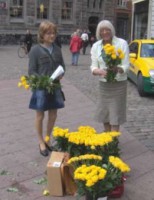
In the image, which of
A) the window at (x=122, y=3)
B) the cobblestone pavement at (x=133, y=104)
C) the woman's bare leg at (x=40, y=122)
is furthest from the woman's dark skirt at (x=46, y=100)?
the window at (x=122, y=3)

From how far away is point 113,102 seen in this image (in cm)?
625

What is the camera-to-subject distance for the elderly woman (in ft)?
19.6

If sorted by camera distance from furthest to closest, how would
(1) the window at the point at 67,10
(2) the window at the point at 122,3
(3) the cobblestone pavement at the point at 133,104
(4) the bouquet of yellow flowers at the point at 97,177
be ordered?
(2) the window at the point at 122,3 < (1) the window at the point at 67,10 < (3) the cobblestone pavement at the point at 133,104 < (4) the bouquet of yellow flowers at the point at 97,177

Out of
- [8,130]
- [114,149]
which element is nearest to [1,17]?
[8,130]

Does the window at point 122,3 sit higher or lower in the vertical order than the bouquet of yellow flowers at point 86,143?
higher

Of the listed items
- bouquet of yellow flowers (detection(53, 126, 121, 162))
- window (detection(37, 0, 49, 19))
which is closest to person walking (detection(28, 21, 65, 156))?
bouquet of yellow flowers (detection(53, 126, 121, 162))

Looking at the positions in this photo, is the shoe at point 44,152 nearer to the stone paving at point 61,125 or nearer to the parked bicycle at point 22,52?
the stone paving at point 61,125

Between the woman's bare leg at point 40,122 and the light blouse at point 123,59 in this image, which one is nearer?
the light blouse at point 123,59

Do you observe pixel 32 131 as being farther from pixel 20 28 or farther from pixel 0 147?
pixel 20 28

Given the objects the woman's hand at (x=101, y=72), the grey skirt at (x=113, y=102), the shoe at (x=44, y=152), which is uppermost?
the woman's hand at (x=101, y=72)

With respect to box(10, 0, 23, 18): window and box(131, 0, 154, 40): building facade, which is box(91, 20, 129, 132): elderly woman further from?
box(10, 0, 23, 18): window

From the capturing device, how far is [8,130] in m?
7.96

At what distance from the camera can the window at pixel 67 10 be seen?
4884cm

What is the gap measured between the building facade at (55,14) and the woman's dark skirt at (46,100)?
122 feet
